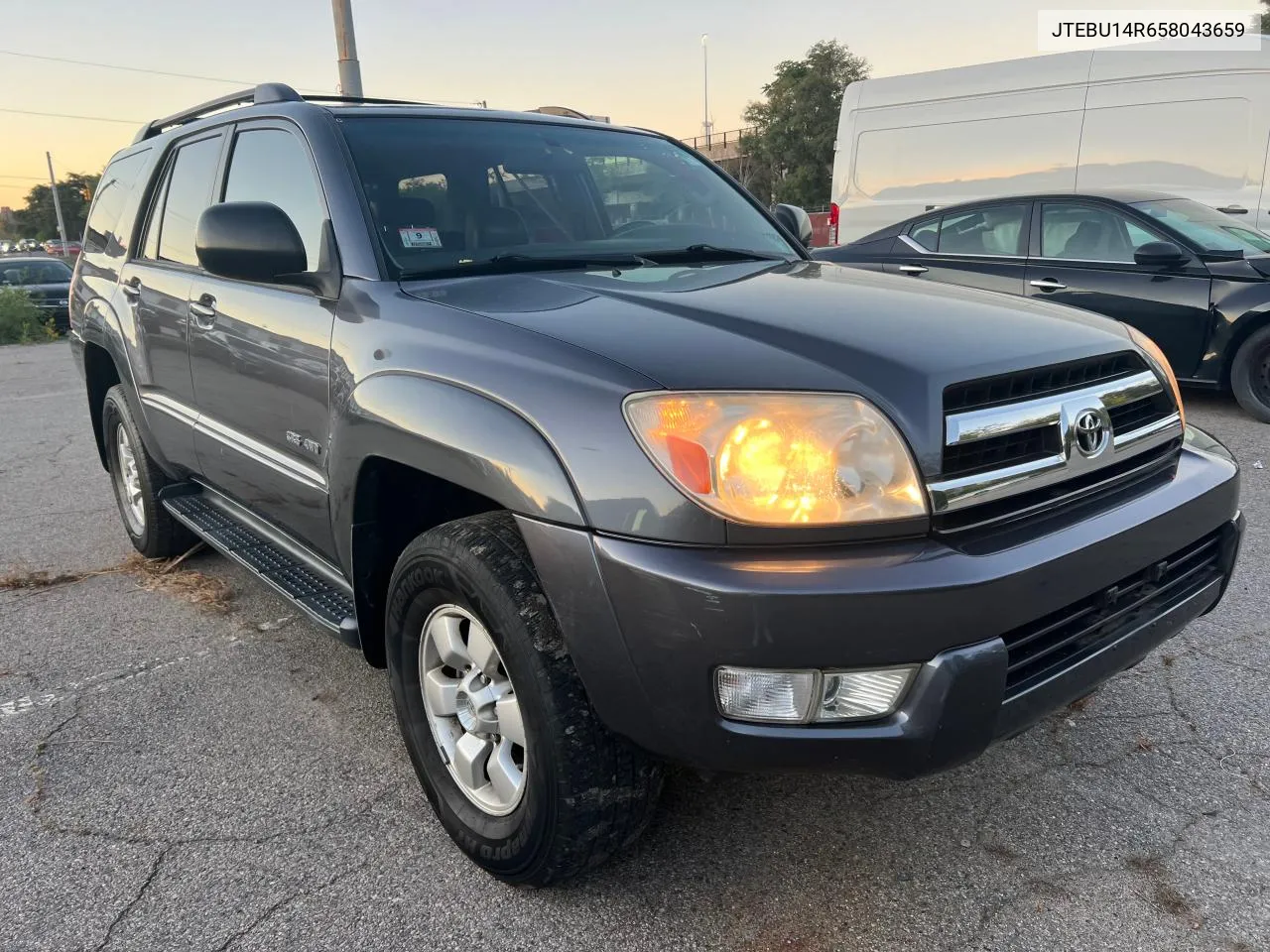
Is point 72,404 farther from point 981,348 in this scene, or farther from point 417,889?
point 981,348

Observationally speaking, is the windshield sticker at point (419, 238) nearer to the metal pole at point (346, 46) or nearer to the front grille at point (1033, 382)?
the front grille at point (1033, 382)

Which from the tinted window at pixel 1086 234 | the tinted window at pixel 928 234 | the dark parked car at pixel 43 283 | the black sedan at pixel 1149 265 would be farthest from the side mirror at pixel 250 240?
the dark parked car at pixel 43 283

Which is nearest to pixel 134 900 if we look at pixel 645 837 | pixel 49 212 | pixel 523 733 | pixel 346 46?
pixel 523 733

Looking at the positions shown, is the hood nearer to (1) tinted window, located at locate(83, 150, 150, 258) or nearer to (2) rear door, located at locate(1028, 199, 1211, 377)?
(1) tinted window, located at locate(83, 150, 150, 258)

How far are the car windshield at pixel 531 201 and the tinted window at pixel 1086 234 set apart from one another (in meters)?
4.24

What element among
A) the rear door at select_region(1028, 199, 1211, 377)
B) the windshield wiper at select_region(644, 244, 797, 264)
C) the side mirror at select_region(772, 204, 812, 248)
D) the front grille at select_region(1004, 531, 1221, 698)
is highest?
the side mirror at select_region(772, 204, 812, 248)

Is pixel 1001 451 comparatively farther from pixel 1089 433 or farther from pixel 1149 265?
pixel 1149 265

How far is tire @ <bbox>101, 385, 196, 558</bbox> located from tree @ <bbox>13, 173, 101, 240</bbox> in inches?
2576

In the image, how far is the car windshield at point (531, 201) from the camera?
2.60 m

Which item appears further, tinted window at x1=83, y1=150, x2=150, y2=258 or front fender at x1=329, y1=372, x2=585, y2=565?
tinted window at x1=83, y1=150, x2=150, y2=258

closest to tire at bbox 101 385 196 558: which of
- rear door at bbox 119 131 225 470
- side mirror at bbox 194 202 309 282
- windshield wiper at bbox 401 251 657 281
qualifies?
rear door at bbox 119 131 225 470

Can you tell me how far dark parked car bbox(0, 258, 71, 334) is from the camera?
15.9 meters

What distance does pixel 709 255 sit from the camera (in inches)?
116

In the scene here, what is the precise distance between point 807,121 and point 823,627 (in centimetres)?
4133
